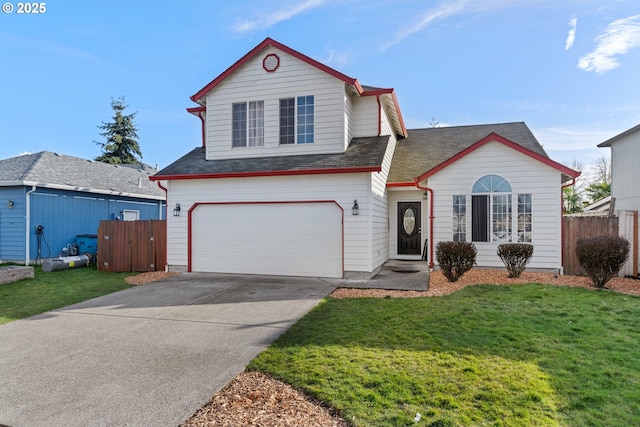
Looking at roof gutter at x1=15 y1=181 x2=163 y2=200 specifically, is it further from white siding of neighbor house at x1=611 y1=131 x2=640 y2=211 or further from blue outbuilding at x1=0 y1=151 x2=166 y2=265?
white siding of neighbor house at x1=611 y1=131 x2=640 y2=211

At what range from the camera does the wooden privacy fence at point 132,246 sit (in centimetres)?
1169

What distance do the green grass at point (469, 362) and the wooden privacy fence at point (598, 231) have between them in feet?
11.5

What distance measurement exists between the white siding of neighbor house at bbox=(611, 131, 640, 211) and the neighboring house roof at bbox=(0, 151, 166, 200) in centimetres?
Result: 2152

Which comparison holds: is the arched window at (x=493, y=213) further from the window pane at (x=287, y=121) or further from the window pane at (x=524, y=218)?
the window pane at (x=287, y=121)

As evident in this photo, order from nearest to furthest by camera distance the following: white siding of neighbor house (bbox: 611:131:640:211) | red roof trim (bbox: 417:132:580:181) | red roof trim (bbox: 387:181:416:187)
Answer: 1. red roof trim (bbox: 417:132:580:181)
2. red roof trim (bbox: 387:181:416:187)
3. white siding of neighbor house (bbox: 611:131:640:211)

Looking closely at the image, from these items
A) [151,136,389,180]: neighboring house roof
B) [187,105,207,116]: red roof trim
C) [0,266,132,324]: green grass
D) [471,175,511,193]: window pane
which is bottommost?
[0,266,132,324]: green grass

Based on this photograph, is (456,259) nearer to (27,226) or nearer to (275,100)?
(275,100)

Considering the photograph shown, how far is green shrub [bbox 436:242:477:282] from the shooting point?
8.92 m

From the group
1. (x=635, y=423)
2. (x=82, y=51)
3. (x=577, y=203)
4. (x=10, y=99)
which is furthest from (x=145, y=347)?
(x=577, y=203)

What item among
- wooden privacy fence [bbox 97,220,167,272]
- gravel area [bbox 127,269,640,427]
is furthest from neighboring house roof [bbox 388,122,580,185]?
gravel area [bbox 127,269,640,427]

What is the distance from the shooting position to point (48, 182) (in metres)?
13.8

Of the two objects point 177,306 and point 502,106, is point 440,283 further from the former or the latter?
point 502,106

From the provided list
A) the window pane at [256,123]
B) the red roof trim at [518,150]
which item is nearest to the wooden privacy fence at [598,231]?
the red roof trim at [518,150]

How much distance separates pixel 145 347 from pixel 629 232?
11714 mm
